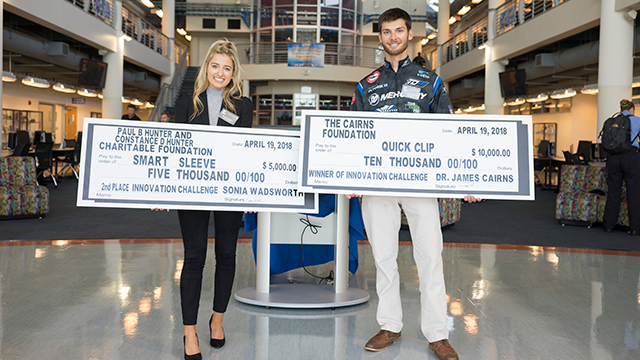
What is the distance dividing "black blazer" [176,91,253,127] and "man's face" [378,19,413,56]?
704 millimetres

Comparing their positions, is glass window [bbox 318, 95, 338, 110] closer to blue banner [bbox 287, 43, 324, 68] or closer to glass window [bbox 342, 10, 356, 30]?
blue banner [bbox 287, 43, 324, 68]

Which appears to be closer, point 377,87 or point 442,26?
point 377,87

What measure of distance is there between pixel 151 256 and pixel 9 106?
15.2m

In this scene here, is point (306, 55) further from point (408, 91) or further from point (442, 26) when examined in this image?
point (408, 91)

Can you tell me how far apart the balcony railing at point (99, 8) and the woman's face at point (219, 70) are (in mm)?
11401

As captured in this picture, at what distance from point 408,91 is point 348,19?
21468 mm

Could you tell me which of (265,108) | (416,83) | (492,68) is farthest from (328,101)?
(416,83)

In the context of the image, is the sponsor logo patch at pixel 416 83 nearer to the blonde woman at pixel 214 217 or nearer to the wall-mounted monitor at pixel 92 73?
the blonde woman at pixel 214 217

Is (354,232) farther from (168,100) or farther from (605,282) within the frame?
(168,100)

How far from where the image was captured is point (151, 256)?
13.9 feet

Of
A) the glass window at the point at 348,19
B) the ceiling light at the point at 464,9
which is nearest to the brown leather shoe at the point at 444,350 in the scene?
the ceiling light at the point at 464,9

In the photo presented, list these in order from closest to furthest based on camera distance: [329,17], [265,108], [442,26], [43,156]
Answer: [43,156], [442,26], [329,17], [265,108]

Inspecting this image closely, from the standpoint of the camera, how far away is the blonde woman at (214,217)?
2176 mm

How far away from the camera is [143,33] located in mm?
16906
